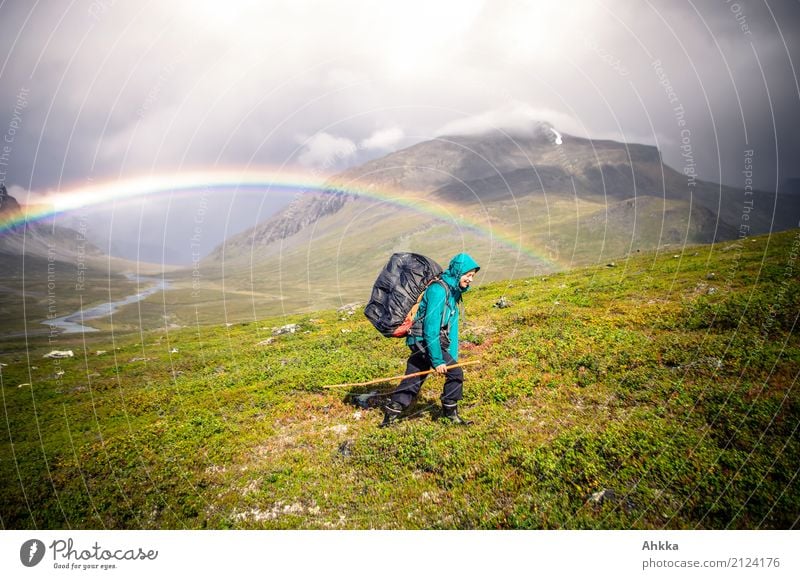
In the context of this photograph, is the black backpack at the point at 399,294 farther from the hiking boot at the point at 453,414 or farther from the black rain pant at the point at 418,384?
the hiking boot at the point at 453,414

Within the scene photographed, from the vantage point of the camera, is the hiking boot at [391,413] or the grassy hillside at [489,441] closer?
the grassy hillside at [489,441]

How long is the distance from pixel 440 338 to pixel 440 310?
865 mm

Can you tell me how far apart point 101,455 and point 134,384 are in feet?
38.4

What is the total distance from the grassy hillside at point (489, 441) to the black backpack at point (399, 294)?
2865 millimetres

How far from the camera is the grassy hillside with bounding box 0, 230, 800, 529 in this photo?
6992mm
